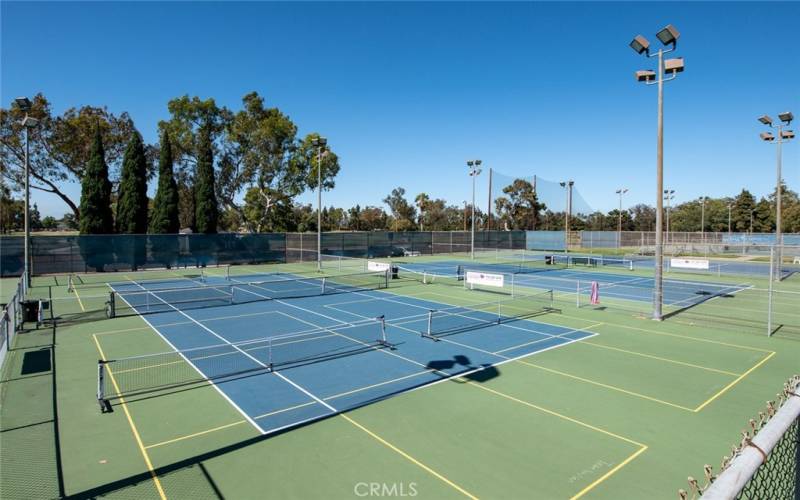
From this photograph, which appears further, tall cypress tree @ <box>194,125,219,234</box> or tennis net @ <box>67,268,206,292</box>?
tall cypress tree @ <box>194,125,219,234</box>

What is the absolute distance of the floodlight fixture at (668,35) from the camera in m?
18.0

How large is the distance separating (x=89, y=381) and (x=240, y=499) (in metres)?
7.66

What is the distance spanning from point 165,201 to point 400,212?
76.0 metres

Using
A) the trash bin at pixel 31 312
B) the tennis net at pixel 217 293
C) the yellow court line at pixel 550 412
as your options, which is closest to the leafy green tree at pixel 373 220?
the tennis net at pixel 217 293

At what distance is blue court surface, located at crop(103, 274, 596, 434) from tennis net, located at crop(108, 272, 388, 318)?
543 millimetres

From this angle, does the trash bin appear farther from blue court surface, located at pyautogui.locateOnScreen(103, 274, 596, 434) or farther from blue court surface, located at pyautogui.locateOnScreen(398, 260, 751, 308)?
blue court surface, located at pyautogui.locateOnScreen(398, 260, 751, 308)

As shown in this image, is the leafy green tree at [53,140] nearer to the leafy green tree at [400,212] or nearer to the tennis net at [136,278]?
the tennis net at [136,278]

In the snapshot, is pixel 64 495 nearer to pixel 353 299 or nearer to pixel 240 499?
pixel 240 499

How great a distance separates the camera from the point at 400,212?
120188mm

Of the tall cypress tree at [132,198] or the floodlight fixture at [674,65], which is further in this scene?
the tall cypress tree at [132,198]

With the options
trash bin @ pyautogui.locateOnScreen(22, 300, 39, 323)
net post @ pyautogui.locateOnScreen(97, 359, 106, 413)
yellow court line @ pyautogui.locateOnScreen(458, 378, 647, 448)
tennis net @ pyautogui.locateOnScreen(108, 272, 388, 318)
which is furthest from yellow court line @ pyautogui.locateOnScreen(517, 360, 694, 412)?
trash bin @ pyautogui.locateOnScreen(22, 300, 39, 323)

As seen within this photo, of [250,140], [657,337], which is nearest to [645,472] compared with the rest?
[657,337]

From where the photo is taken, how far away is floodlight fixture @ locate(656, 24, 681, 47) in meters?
18.0

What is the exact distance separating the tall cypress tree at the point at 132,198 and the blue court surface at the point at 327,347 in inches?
1009
